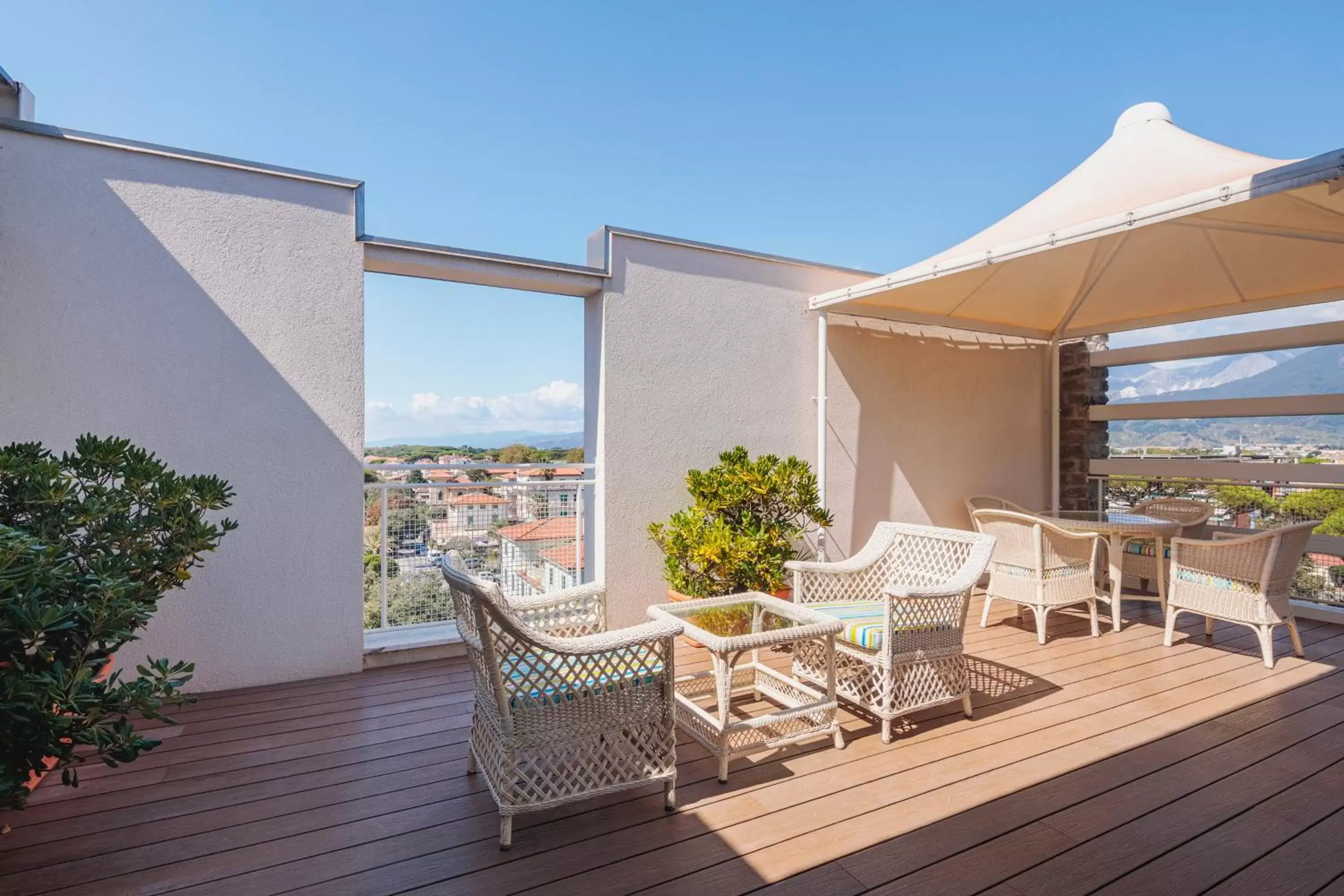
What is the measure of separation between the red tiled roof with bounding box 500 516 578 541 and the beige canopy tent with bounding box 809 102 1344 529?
2.12m

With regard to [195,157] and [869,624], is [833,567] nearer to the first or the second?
[869,624]

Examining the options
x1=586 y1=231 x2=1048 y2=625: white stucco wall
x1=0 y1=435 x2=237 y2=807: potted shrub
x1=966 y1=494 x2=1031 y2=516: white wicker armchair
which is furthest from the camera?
x1=966 y1=494 x2=1031 y2=516: white wicker armchair

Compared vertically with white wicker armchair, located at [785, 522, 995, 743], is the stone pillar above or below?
above

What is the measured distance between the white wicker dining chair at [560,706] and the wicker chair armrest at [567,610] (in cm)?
49

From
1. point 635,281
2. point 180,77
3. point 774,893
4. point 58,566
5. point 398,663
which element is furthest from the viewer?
point 180,77

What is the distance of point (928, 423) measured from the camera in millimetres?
6074

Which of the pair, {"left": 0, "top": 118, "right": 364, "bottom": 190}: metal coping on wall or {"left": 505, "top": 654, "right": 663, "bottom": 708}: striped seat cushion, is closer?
{"left": 505, "top": 654, "right": 663, "bottom": 708}: striped seat cushion

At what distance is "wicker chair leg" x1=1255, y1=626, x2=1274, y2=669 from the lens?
12.9 ft

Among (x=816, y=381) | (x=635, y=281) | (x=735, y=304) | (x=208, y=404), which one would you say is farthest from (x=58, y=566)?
(x=816, y=381)

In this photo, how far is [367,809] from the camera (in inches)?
94.7

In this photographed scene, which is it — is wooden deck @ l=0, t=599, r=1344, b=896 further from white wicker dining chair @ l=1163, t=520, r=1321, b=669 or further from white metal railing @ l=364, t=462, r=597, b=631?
white metal railing @ l=364, t=462, r=597, b=631

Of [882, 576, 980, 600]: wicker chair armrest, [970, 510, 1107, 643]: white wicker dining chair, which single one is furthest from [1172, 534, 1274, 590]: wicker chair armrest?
[882, 576, 980, 600]: wicker chair armrest

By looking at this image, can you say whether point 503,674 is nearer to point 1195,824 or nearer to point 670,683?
point 670,683

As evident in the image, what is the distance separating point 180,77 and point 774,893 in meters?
6.58
